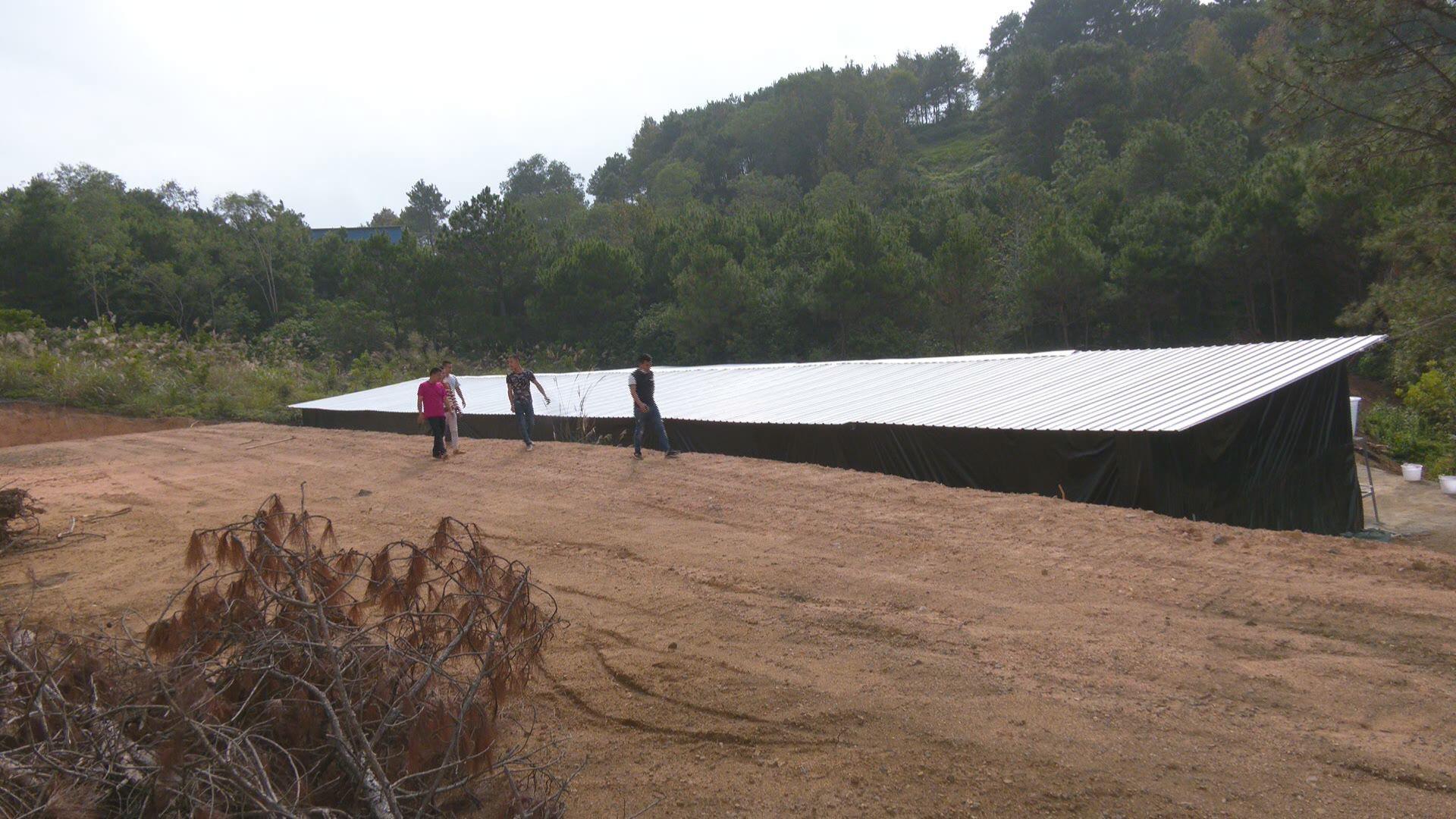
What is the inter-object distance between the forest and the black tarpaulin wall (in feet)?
31.6

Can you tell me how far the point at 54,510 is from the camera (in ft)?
36.9

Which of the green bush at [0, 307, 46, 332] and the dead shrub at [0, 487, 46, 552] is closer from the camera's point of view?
the dead shrub at [0, 487, 46, 552]

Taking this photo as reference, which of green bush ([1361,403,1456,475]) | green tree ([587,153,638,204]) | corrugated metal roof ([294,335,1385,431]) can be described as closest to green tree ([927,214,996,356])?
green bush ([1361,403,1456,475])

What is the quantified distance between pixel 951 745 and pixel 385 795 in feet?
8.66

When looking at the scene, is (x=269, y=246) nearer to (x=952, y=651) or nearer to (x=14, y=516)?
(x=14, y=516)

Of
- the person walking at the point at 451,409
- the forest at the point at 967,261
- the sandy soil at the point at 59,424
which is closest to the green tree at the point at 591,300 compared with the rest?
the forest at the point at 967,261

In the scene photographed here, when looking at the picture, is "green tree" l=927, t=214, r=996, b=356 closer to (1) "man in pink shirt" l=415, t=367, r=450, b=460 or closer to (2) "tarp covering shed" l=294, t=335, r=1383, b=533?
(2) "tarp covering shed" l=294, t=335, r=1383, b=533

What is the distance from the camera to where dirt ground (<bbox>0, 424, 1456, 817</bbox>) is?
416 cm

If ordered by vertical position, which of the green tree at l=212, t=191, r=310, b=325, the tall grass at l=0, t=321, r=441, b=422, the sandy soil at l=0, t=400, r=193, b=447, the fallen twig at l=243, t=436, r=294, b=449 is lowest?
the fallen twig at l=243, t=436, r=294, b=449

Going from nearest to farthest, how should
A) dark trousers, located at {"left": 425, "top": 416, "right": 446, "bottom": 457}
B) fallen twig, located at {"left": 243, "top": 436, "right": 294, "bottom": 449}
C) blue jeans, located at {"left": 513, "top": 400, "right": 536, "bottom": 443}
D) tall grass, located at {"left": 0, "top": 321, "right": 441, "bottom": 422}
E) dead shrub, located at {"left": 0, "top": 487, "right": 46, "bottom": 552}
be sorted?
dead shrub, located at {"left": 0, "top": 487, "right": 46, "bottom": 552}
dark trousers, located at {"left": 425, "top": 416, "right": 446, "bottom": 457}
blue jeans, located at {"left": 513, "top": 400, "right": 536, "bottom": 443}
fallen twig, located at {"left": 243, "top": 436, "right": 294, "bottom": 449}
tall grass, located at {"left": 0, "top": 321, "right": 441, "bottom": 422}

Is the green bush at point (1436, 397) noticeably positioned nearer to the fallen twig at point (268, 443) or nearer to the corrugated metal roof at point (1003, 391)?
the corrugated metal roof at point (1003, 391)

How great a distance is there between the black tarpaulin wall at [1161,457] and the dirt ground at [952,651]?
853mm

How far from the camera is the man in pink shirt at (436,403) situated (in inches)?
541

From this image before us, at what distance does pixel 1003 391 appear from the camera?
13.0m
